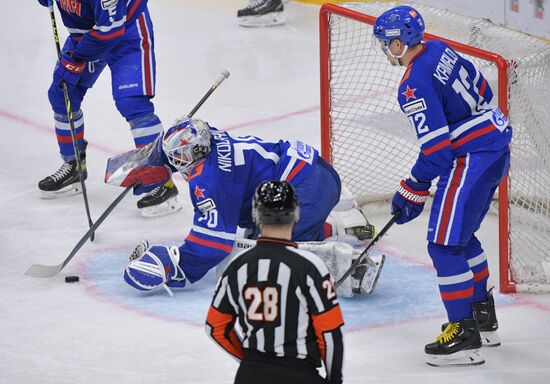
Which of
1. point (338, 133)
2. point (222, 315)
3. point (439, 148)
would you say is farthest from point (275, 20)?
point (222, 315)

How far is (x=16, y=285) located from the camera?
4957 millimetres

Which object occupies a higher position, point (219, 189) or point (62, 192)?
point (219, 189)

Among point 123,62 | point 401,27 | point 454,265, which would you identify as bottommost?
point 454,265

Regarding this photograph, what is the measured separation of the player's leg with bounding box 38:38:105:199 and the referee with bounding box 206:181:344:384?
305cm

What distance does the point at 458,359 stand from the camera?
13.6 feet

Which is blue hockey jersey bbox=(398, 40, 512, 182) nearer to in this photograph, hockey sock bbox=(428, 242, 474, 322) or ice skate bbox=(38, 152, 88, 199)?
hockey sock bbox=(428, 242, 474, 322)

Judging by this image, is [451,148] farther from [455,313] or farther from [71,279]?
[71,279]

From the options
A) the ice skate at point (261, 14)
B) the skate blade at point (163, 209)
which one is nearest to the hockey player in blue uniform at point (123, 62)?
the skate blade at point (163, 209)

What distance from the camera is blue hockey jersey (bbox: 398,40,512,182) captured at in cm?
396

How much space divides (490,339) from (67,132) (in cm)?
257

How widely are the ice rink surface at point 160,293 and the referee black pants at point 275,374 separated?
1.11m

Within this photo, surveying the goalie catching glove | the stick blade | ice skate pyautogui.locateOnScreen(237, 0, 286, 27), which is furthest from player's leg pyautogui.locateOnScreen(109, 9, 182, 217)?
ice skate pyautogui.locateOnScreen(237, 0, 286, 27)

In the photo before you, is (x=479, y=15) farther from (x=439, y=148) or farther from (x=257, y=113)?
(x=439, y=148)

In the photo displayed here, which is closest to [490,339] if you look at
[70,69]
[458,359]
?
[458,359]
